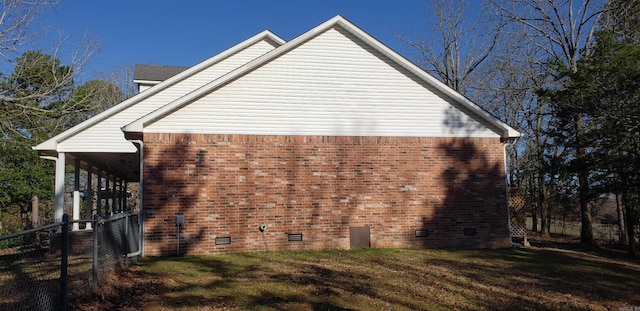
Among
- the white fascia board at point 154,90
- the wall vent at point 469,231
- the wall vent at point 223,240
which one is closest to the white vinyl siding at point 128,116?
the white fascia board at point 154,90

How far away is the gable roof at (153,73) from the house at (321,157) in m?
7.94

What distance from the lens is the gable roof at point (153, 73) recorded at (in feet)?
71.7

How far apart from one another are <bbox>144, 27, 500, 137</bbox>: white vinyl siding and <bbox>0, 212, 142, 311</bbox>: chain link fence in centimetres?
452

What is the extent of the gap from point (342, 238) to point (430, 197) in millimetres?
2807

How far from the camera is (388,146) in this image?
526 inches

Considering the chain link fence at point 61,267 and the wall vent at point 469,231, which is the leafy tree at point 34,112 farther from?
the wall vent at point 469,231

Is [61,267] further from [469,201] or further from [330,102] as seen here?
[469,201]

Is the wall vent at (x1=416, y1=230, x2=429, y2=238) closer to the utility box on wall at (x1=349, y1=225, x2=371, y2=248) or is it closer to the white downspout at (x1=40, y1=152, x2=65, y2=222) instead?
the utility box on wall at (x1=349, y1=225, x2=371, y2=248)

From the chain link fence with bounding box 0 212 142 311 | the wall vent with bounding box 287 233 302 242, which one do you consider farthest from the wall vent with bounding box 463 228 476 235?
the chain link fence with bounding box 0 212 142 311

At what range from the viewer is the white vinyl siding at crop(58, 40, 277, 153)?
14.7 meters

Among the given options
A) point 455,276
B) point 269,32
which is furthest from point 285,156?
point 269,32

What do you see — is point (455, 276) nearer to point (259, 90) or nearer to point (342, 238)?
point (342, 238)

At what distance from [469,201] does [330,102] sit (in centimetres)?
494

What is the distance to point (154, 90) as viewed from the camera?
52.3 ft
